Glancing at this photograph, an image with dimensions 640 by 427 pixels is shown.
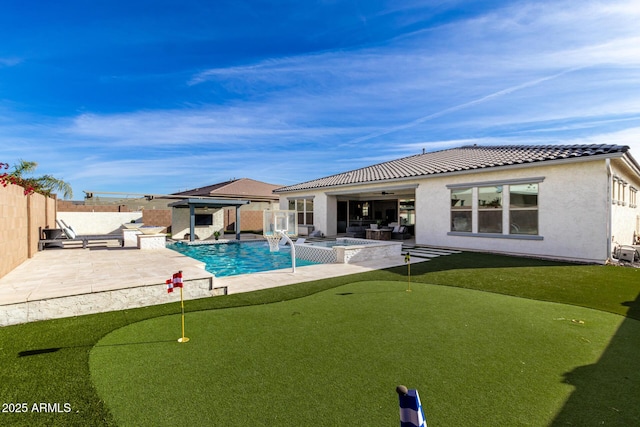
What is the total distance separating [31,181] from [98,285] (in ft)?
27.5

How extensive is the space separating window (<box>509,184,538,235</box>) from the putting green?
23.3ft

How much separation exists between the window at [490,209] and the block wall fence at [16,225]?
15212 mm

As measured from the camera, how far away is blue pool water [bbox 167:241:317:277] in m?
10.8

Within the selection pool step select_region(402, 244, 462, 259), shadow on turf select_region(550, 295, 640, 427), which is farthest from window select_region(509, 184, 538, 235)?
shadow on turf select_region(550, 295, 640, 427)

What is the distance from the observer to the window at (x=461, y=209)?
13102 millimetres

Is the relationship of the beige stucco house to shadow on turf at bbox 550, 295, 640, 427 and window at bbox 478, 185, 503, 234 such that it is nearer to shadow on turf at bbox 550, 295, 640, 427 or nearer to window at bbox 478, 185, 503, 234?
window at bbox 478, 185, 503, 234

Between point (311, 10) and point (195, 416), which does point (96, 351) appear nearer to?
point (195, 416)

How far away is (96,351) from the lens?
144 inches

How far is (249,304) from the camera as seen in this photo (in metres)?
5.70

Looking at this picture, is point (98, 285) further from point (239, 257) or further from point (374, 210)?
point (374, 210)

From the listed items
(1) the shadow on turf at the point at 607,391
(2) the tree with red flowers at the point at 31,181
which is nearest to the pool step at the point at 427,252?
(1) the shadow on turf at the point at 607,391

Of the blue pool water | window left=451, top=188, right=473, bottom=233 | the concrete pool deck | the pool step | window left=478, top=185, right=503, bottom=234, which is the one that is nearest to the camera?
the concrete pool deck

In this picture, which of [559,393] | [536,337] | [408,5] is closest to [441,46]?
[408,5]

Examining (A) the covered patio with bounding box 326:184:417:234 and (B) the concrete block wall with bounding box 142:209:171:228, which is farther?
(B) the concrete block wall with bounding box 142:209:171:228
